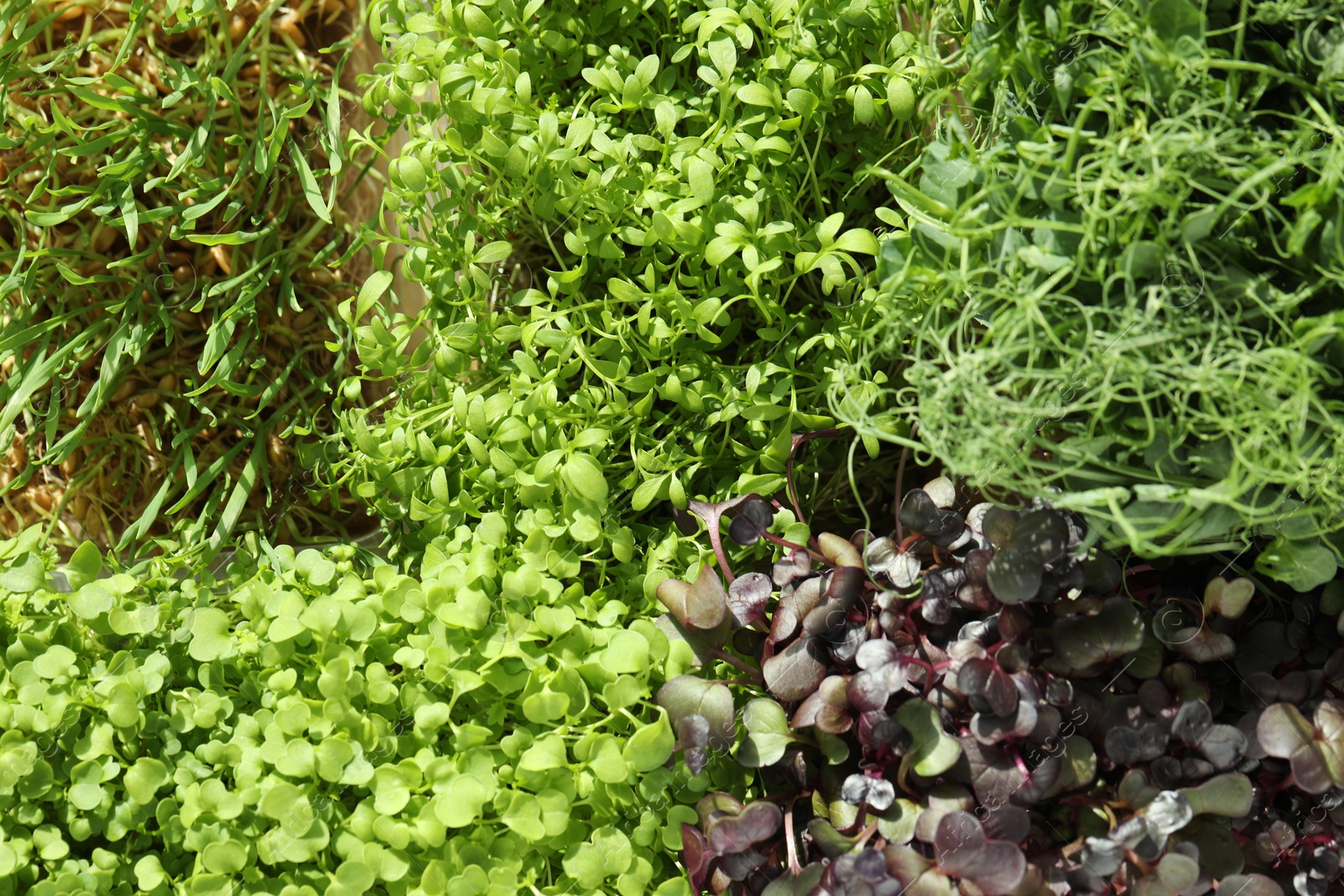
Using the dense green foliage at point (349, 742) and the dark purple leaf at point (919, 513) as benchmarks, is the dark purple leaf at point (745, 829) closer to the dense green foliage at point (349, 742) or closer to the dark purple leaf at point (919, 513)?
the dense green foliage at point (349, 742)

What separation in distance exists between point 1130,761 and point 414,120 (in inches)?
29.8

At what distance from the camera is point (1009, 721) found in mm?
630

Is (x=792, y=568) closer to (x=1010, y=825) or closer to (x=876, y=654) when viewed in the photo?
(x=876, y=654)

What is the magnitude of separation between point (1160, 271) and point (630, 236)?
16.0 inches

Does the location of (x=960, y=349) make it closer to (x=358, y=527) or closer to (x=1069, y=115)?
(x=1069, y=115)

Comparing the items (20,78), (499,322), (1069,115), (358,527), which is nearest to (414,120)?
(499,322)

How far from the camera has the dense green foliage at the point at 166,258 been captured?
2.88 feet

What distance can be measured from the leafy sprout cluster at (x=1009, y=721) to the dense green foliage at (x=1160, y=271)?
0.08 meters

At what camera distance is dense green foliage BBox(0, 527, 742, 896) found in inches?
27.3

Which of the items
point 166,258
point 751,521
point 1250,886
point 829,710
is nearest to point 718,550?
point 751,521

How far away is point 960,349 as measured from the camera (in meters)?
0.56

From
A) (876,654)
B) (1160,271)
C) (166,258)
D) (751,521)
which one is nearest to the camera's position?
(1160,271)

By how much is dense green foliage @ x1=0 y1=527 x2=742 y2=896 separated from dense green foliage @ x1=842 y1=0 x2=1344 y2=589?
12.5 inches

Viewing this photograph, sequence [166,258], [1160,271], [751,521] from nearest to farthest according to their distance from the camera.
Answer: [1160,271], [751,521], [166,258]
